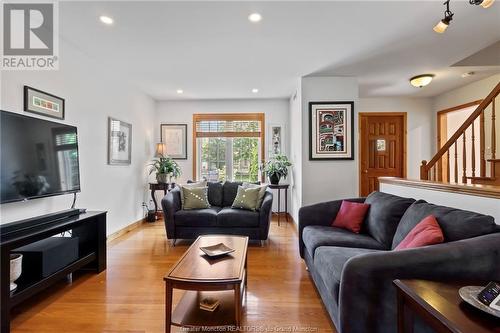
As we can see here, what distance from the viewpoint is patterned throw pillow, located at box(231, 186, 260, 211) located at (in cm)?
377

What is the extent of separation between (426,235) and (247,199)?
8.15ft

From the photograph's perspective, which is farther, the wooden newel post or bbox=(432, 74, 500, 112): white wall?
bbox=(432, 74, 500, 112): white wall

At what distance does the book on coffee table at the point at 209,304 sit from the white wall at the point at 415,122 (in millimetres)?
5128

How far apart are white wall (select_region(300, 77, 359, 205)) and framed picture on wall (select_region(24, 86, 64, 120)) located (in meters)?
3.24

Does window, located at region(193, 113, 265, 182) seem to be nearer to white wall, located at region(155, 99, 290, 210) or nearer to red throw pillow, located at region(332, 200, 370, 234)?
white wall, located at region(155, 99, 290, 210)

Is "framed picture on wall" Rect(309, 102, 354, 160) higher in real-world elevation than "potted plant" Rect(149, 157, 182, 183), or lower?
higher

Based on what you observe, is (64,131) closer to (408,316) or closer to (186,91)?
(186,91)

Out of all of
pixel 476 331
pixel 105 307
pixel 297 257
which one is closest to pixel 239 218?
pixel 297 257

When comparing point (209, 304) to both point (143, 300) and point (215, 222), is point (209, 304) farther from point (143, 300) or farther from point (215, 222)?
point (215, 222)

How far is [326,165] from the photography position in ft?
13.6

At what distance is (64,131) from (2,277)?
59.2 inches

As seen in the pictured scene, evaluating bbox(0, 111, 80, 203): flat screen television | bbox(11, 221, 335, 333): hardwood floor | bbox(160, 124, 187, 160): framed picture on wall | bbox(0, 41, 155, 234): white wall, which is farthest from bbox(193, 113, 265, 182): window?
bbox(0, 111, 80, 203): flat screen television

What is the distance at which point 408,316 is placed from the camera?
1241mm

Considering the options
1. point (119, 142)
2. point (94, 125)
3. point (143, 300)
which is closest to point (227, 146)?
point (119, 142)
